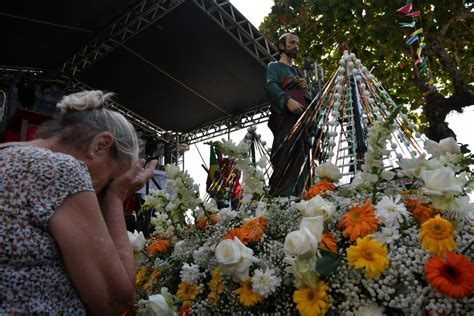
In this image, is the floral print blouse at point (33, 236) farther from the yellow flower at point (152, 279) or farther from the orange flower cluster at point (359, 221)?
the orange flower cluster at point (359, 221)

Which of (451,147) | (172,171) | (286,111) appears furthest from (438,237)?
(286,111)

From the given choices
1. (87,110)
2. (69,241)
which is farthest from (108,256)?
(87,110)

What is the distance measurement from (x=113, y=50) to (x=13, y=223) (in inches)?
265

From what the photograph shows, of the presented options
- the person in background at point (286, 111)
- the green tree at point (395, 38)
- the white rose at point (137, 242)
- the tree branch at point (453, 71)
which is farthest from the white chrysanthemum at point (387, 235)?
the tree branch at point (453, 71)

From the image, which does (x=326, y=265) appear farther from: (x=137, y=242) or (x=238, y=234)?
(x=137, y=242)

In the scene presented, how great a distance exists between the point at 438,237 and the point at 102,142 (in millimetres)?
811

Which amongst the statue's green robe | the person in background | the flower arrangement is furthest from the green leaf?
the person in background

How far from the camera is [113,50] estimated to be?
23.8 ft

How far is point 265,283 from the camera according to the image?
1.08 m

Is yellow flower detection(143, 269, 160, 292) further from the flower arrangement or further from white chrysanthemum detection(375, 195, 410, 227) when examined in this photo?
white chrysanthemum detection(375, 195, 410, 227)

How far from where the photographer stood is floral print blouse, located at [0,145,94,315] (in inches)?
36.2

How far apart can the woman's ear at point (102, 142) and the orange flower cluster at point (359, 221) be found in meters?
0.61

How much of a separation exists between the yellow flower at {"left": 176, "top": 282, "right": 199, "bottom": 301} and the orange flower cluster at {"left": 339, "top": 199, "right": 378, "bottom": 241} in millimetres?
457

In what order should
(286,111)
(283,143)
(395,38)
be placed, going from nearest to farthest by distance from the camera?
(283,143)
(286,111)
(395,38)
